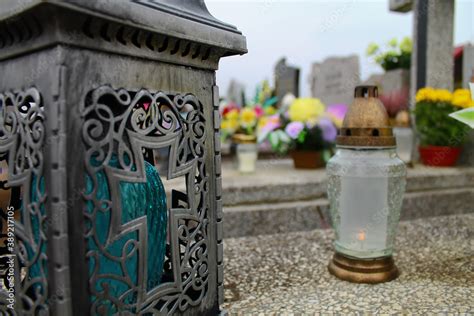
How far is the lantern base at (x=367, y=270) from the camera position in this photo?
1109 millimetres

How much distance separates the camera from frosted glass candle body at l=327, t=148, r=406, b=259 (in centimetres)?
112

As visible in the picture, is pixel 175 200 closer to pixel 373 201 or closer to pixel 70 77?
pixel 70 77

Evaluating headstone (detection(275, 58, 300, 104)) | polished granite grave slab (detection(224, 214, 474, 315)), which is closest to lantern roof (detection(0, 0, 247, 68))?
polished granite grave slab (detection(224, 214, 474, 315))

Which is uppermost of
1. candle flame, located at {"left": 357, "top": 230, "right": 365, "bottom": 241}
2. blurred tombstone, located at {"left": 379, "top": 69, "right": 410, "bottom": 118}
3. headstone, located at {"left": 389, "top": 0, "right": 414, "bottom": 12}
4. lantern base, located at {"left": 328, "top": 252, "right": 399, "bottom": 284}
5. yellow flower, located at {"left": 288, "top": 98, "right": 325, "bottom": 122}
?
headstone, located at {"left": 389, "top": 0, "right": 414, "bottom": 12}

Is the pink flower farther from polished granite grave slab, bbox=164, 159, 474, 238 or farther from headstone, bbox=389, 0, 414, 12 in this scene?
headstone, bbox=389, 0, 414, 12

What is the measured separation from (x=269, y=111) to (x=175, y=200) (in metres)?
2.52

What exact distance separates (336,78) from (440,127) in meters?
3.07

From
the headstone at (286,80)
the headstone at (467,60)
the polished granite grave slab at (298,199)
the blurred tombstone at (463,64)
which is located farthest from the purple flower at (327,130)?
the headstone at (286,80)

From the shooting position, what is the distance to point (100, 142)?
613mm

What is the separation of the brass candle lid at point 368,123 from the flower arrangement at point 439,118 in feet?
5.67

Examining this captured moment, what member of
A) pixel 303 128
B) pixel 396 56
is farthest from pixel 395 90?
pixel 303 128

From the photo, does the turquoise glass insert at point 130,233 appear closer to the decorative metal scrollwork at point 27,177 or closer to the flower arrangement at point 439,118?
the decorative metal scrollwork at point 27,177

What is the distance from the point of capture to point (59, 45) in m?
0.55

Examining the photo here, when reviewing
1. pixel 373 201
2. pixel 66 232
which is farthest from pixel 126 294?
pixel 373 201
